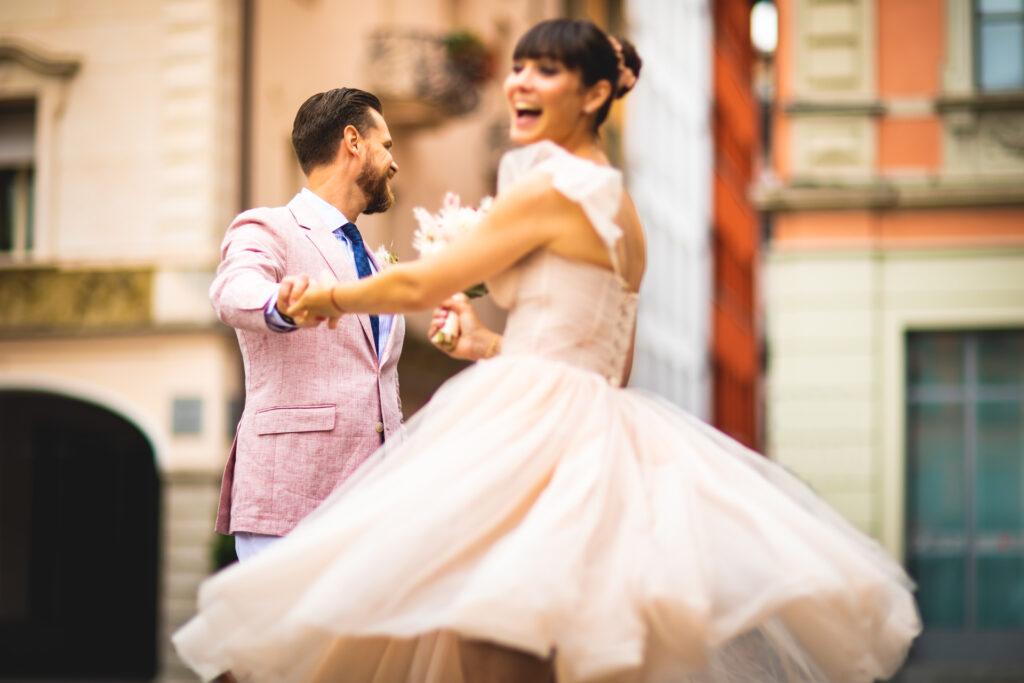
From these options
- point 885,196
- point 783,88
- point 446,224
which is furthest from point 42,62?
point 446,224

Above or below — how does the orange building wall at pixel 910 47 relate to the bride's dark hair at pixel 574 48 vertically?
above

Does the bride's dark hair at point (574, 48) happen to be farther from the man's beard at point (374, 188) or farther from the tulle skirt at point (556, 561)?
the man's beard at point (374, 188)

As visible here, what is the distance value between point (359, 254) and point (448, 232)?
57 centimetres

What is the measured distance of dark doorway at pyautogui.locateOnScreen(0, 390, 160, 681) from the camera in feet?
61.4

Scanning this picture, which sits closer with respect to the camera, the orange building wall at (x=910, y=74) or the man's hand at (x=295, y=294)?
the man's hand at (x=295, y=294)

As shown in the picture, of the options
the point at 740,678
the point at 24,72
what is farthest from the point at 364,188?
the point at 24,72

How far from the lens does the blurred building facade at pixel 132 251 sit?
16.4m

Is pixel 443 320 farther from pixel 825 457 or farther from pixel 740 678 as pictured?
pixel 825 457

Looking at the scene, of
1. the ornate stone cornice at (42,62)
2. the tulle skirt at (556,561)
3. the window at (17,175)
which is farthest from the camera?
the window at (17,175)

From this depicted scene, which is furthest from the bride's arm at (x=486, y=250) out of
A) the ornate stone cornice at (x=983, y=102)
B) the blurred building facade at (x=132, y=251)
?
the blurred building facade at (x=132, y=251)

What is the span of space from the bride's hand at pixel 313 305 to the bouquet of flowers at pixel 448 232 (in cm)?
36

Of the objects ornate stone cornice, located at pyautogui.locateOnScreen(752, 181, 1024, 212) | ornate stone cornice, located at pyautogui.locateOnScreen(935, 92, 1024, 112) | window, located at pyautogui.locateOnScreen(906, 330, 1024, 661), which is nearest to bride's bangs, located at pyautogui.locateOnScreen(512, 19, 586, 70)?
ornate stone cornice, located at pyautogui.locateOnScreen(752, 181, 1024, 212)

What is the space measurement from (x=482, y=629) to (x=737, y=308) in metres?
47.7

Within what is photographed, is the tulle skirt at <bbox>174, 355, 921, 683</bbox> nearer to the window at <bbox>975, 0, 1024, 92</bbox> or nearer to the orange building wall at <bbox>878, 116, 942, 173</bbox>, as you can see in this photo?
the orange building wall at <bbox>878, 116, 942, 173</bbox>
